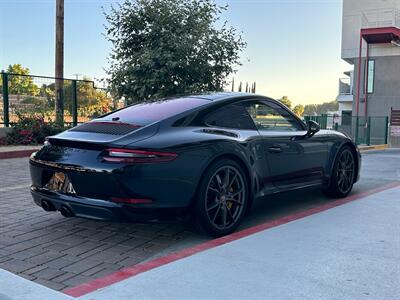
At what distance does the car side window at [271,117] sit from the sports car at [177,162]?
0.5 inches

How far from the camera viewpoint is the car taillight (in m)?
3.78

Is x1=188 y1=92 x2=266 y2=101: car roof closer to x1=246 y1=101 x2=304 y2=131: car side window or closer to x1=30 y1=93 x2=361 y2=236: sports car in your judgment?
x1=30 y1=93 x2=361 y2=236: sports car

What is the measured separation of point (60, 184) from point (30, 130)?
8.93 meters

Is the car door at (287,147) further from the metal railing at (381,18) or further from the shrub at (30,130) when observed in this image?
the metal railing at (381,18)

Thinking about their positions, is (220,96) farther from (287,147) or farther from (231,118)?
(287,147)

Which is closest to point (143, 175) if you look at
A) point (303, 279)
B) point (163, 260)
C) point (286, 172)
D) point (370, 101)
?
point (163, 260)

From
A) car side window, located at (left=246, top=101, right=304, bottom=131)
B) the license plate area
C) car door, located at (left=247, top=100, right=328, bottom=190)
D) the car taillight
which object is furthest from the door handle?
the license plate area

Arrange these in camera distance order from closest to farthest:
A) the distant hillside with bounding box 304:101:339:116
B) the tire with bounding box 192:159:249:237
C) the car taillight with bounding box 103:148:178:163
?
the car taillight with bounding box 103:148:178:163 → the tire with bounding box 192:159:249:237 → the distant hillside with bounding box 304:101:339:116

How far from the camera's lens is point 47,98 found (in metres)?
13.7

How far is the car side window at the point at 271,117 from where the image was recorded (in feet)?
16.5

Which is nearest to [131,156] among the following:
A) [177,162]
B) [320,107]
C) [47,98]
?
[177,162]

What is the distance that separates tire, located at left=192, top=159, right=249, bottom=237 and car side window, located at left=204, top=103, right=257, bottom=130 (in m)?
0.45

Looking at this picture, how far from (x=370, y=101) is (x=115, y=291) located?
27670mm

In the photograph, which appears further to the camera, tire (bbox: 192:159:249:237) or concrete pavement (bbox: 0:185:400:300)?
tire (bbox: 192:159:249:237)
